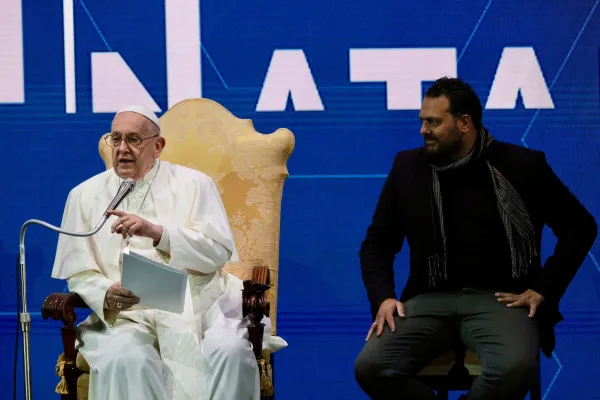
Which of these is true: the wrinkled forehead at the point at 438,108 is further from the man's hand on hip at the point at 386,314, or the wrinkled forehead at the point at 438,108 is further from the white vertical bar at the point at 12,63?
the white vertical bar at the point at 12,63

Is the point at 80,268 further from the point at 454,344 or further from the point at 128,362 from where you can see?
the point at 454,344

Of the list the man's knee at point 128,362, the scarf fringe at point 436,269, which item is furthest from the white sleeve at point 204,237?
the scarf fringe at point 436,269

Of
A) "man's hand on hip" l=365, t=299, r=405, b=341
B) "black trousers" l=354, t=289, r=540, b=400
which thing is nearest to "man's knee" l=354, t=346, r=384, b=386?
"black trousers" l=354, t=289, r=540, b=400

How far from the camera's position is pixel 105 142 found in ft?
15.4

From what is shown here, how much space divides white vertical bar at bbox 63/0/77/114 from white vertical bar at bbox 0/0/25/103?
0.24m

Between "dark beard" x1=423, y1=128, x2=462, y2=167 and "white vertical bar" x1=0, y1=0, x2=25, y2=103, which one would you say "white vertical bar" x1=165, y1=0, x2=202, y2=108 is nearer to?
"white vertical bar" x1=0, y1=0, x2=25, y2=103

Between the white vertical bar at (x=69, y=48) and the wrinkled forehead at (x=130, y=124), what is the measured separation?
1.22 metres

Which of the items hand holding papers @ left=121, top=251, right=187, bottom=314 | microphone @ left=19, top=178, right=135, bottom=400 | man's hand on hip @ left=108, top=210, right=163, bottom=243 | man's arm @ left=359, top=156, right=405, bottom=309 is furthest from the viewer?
man's arm @ left=359, top=156, right=405, bottom=309

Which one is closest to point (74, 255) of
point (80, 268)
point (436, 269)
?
point (80, 268)

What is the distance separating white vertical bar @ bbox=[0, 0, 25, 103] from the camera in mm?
5324

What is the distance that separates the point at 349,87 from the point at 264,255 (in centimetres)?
120

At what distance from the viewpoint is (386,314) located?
13.4 ft

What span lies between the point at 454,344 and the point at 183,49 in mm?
2252

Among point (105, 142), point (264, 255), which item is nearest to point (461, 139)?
point (264, 255)
